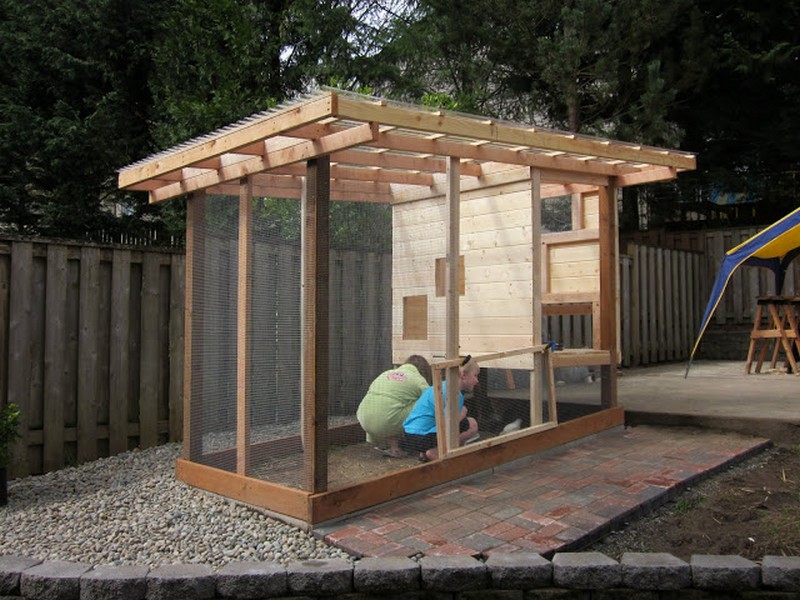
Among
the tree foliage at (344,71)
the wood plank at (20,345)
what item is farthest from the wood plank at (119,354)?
the tree foliage at (344,71)

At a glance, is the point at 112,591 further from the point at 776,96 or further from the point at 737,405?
the point at 776,96

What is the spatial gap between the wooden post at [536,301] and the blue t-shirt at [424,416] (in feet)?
2.25

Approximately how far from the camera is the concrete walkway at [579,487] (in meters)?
3.48

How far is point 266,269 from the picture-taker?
14.5ft

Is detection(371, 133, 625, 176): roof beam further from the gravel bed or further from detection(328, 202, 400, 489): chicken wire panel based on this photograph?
the gravel bed

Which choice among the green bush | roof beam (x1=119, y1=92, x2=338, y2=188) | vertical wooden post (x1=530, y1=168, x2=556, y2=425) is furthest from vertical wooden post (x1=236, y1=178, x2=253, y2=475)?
vertical wooden post (x1=530, y1=168, x2=556, y2=425)

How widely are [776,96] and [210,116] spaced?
10.1 meters

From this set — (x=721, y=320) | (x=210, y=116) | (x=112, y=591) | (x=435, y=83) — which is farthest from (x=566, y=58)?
(x=112, y=591)

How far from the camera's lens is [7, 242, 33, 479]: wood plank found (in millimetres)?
4898

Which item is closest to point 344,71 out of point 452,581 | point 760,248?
point 760,248

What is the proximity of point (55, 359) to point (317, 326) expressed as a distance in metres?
2.53

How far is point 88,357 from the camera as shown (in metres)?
5.34

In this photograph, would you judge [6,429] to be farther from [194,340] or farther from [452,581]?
[452,581]

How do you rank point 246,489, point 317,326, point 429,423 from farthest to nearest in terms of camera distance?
point 429,423
point 246,489
point 317,326
